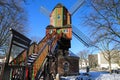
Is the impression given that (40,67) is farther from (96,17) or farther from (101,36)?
(96,17)

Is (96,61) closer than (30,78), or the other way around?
(30,78)

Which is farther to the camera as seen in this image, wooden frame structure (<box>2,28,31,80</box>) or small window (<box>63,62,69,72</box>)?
small window (<box>63,62,69,72</box>)

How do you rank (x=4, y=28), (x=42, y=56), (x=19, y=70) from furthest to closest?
(x=4, y=28) < (x=42, y=56) < (x=19, y=70)

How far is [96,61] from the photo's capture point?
98.0 metres

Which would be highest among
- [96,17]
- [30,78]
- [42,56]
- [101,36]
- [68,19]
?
[68,19]

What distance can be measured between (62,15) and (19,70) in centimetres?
2284

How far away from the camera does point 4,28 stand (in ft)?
86.4

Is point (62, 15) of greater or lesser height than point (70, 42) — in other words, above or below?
above

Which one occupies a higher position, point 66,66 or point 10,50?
point 10,50

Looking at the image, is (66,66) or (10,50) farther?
(66,66)

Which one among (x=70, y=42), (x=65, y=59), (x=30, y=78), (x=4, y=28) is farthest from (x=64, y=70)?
(x=30, y=78)

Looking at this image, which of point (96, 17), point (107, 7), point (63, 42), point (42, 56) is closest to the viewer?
point (42, 56)

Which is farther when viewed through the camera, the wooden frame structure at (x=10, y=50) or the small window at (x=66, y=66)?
the small window at (x=66, y=66)

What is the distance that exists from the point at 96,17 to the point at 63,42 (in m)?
13.1
